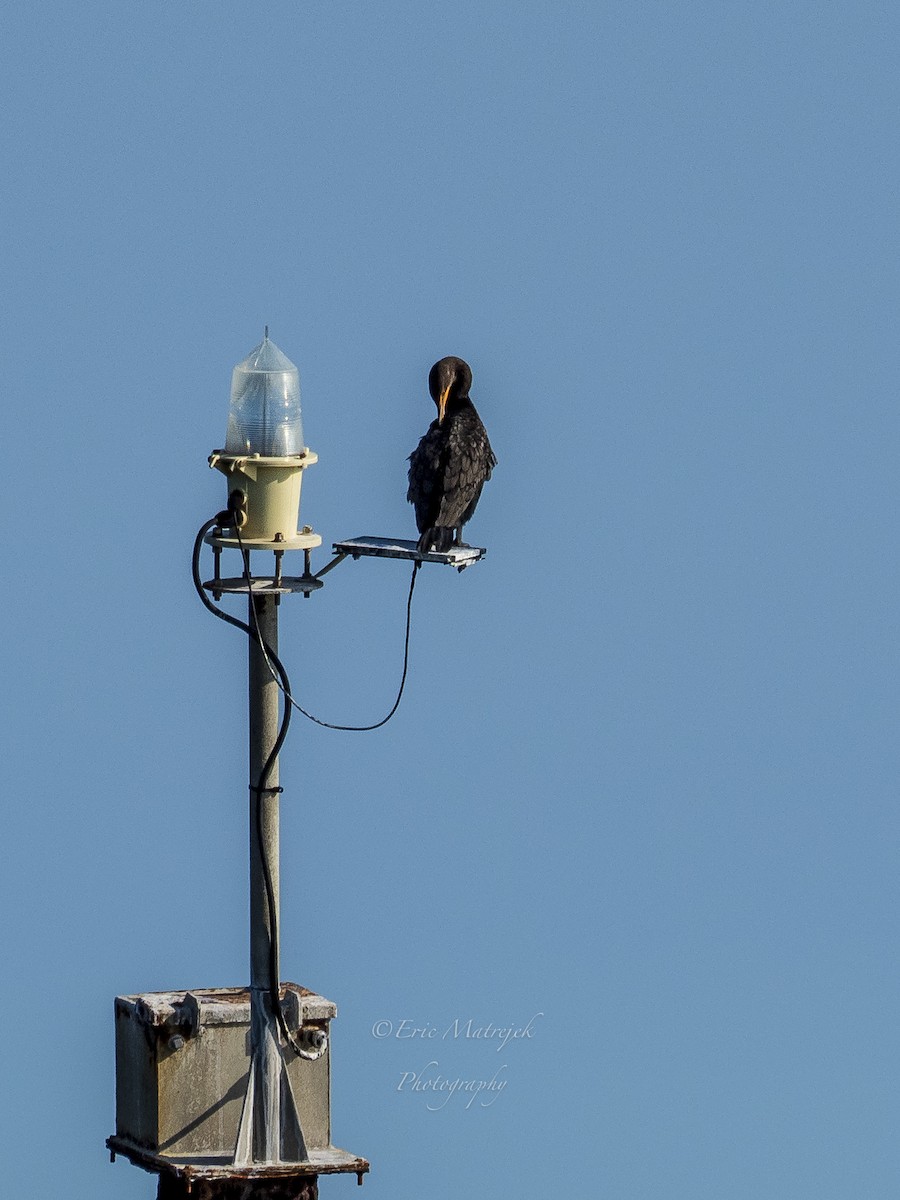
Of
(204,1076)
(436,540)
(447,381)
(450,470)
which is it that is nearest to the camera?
(204,1076)

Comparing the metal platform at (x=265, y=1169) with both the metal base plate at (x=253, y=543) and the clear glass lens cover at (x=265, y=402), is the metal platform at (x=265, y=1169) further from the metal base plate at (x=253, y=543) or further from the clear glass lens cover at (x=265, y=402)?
the clear glass lens cover at (x=265, y=402)

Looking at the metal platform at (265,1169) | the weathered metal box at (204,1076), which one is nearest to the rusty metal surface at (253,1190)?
the metal platform at (265,1169)

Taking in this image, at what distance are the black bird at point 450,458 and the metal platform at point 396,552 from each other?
6.91 feet

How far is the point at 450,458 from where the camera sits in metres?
23.8

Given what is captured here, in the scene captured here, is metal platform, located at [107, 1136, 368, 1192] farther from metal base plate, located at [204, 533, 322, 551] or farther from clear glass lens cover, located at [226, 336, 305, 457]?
clear glass lens cover, located at [226, 336, 305, 457]

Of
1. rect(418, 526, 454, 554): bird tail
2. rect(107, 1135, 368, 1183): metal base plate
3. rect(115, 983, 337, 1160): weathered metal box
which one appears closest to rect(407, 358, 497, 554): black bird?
rect(418, 526, 454, 554): bird tail

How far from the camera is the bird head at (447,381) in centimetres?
2408

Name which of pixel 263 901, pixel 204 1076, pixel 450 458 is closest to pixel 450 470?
pixel 450 458

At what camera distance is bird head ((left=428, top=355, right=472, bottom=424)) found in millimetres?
24078

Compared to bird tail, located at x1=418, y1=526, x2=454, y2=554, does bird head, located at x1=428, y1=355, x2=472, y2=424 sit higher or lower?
higher

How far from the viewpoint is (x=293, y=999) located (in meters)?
21.0

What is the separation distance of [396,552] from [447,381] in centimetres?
342

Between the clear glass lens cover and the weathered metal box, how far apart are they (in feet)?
11.9

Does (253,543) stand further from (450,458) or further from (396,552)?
(450,458)
